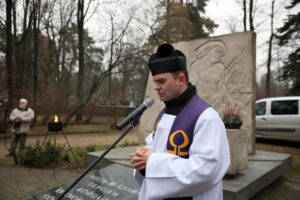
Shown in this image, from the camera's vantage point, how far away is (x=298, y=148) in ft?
29.1

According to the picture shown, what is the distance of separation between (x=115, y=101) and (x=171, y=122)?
1610 cm

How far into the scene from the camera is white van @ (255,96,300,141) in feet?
28.1

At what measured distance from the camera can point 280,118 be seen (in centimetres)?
888

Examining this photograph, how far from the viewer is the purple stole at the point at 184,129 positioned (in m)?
1.48

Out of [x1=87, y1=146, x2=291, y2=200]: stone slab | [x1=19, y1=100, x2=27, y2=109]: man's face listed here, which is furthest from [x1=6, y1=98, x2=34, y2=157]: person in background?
[x1=87, y1=146, x2=291, y2=200]: stone slab

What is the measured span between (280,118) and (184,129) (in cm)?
888

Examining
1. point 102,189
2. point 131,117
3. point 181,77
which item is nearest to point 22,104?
point 102,189

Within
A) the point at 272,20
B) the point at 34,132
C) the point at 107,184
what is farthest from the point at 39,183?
the point at 272,20

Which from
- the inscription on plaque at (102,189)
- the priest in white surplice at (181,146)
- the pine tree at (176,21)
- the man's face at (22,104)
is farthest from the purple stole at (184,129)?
the pine tree at (176,21)

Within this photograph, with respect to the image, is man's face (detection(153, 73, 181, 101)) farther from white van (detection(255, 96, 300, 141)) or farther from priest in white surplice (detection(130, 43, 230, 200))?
white van (detection(255, 96, 300, 141))

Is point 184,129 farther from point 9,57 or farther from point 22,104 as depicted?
point 9,57

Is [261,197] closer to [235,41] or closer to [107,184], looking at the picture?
[107,184]

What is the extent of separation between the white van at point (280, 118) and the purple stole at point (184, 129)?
867cm

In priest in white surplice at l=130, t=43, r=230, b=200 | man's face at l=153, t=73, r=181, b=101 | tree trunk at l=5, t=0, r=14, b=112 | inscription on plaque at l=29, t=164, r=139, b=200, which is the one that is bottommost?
inscription on plaque at l=29, t=164, r=139, b=200
